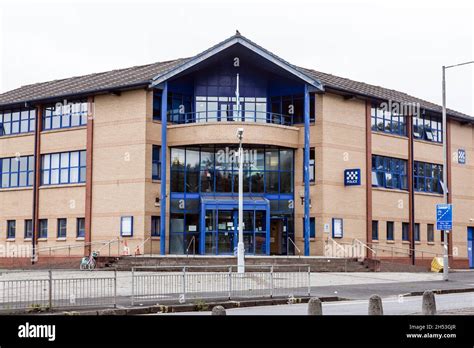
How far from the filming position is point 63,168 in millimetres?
41750

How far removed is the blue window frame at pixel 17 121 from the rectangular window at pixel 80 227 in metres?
6.65

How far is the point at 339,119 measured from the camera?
4091cm

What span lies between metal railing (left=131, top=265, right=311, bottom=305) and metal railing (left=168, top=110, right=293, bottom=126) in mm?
18447

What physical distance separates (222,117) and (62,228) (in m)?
10.6

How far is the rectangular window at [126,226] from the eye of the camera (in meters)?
38.3

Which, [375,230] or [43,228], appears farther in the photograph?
[43,228]

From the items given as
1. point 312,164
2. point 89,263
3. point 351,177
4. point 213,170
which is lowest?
point 89,263

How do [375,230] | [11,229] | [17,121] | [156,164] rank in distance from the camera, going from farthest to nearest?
[17,121] → [11,229] → [375,230] → [156,164]

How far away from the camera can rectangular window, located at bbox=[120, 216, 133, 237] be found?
38344mm

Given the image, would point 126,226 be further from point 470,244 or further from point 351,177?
point 470,244

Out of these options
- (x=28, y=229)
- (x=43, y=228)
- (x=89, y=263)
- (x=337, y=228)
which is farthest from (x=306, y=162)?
(x=28, y=229)

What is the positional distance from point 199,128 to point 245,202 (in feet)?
14.8

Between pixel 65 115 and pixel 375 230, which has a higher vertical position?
pixel 65 115
